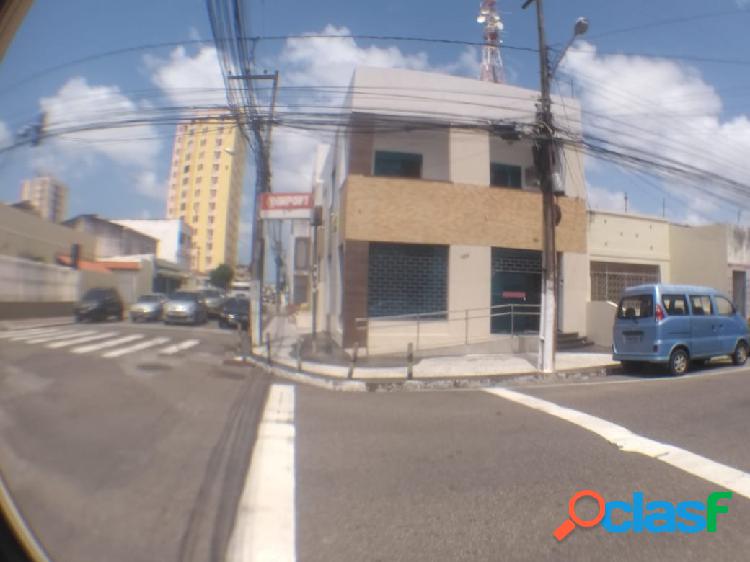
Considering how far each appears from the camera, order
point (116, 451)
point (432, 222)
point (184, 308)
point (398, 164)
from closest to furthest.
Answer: point (116, 451)
point (184, 308)
point (432, 222)
point (398, 164)

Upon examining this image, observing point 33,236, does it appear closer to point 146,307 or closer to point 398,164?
point 146,307

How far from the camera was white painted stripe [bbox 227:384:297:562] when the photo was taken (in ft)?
9.32

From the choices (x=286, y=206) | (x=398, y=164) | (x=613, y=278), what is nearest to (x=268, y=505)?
(x=286, y=206)

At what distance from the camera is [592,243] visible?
15.9m

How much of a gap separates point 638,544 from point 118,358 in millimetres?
5955

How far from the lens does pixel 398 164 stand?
46.4 ft

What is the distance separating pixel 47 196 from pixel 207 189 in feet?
14.8

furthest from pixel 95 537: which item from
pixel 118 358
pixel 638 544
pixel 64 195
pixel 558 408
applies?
pixel 558 408

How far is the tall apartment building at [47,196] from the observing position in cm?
241

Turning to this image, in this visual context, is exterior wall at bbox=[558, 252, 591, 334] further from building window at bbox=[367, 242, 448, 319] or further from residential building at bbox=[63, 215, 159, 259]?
residential building at bbox=[63, 215, 159, 259]

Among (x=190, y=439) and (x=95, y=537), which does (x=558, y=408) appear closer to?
(x=190, y=439)

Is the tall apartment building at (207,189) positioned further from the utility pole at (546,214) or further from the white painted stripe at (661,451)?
the utility pole at (546,214)

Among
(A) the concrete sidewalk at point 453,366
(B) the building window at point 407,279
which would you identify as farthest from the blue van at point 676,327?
(B) the building window at point 407,279

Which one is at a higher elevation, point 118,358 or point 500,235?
point 500,235
